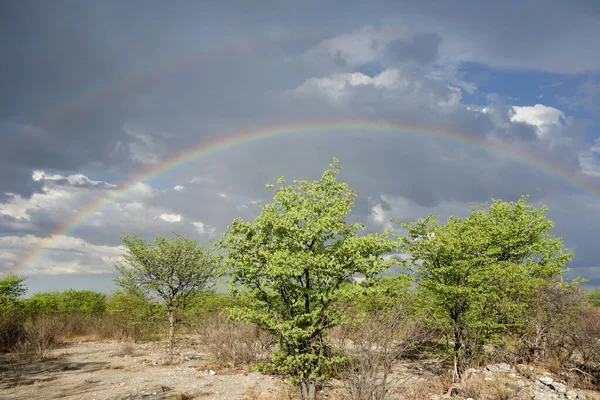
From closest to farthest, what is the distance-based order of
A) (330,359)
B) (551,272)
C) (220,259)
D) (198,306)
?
(330,359), (220,259), (551,272), (198,306)

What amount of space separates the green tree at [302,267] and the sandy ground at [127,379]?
5431 mm

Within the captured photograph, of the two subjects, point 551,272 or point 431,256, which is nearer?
point 431,256

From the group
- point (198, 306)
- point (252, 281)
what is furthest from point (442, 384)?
point (198, 306)

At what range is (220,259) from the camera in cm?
1557

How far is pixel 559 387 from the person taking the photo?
732 inches

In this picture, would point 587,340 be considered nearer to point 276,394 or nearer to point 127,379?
point 276,394

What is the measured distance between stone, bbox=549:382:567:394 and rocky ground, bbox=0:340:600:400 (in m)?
0.01

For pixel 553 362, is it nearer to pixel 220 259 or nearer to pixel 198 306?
pixel 220 259

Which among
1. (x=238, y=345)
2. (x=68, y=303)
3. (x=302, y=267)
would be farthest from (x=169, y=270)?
(x=68, y=303)

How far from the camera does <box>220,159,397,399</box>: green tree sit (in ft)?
46.6

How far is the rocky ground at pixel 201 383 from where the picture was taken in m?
17.4

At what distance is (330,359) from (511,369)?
530 inches

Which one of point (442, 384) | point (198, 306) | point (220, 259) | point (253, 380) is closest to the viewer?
point (220, 259)

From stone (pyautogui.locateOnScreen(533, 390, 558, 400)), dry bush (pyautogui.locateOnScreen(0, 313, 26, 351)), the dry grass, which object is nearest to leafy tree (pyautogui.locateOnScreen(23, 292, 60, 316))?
dry bush (pyautogui.locateOnScreen(0, 313, 26, 351))
